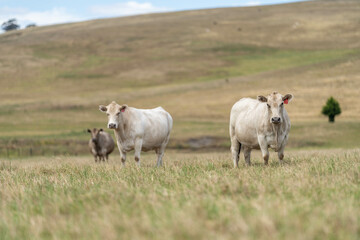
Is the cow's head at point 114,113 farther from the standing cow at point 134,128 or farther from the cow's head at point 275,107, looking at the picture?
the cow's head at point 275,107

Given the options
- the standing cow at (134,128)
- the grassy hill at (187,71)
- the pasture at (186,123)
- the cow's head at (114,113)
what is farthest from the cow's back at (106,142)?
the cow's head at (114,113)

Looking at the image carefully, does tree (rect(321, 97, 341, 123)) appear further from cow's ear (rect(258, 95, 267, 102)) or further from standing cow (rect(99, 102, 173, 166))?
cow's ear (rect(258, 95, 267, 102))

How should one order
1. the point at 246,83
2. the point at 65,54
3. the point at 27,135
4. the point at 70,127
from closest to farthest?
the point at 27,135
the point at 70,127
the point at 246,83
the point at 65,54

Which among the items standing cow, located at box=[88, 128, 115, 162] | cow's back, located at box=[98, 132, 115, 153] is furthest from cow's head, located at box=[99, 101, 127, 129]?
cow's back, located at box=[98, 132, 115, 153]

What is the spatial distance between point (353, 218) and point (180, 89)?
62599 mm

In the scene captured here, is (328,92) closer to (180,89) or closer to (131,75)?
(180,89)

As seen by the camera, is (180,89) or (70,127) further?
(180,89)

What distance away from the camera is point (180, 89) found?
219 ft

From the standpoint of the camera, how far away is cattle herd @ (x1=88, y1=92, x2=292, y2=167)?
37.8ft

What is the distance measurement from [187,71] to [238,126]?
69349 millimetres

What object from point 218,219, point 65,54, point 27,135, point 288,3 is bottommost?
point 27,135

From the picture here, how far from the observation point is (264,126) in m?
11.6

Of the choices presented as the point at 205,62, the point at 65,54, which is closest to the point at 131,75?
the point at 205,62

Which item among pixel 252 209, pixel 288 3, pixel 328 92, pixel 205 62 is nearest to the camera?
pixel 252 209
